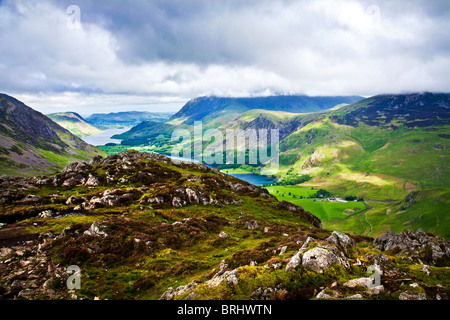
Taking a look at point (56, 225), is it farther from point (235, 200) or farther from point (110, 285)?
point (235, 200)

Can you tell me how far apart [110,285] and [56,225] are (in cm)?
1667

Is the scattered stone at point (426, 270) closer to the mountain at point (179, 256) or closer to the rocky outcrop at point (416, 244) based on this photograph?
the mountain at point (179, 256)

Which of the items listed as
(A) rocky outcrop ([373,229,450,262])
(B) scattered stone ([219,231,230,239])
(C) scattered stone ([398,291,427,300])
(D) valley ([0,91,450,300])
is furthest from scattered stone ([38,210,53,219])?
(A) rocky outcrop ([373,229,450,262])

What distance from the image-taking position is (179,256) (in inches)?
1083

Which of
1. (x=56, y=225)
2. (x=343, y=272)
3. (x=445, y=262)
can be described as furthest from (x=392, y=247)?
(x=56, y=225)

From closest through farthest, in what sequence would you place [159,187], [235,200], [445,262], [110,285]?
[110,285] → [445,262] → [159,187] → [235,200]

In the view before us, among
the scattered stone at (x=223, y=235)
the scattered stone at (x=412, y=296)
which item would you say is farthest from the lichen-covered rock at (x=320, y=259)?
the scattered stone at (x=223, y=235)

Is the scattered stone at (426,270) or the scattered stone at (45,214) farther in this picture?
the scattered stone at (45,214)

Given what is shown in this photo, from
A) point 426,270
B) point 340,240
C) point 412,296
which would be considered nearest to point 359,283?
point 412,296

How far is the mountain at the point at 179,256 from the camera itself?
15.5 m

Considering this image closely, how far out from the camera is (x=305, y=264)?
678 inches

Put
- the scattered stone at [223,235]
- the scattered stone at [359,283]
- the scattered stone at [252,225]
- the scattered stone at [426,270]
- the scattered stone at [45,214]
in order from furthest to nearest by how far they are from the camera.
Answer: the scattered stone at [252,225]
the scattered stone at [223,235]
the scattered stone at [45,214]
the scattered stone at [426,270]
the scattered stone at [359,283]
